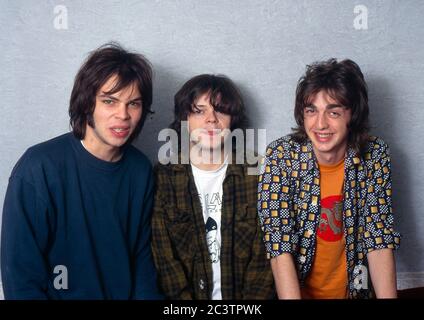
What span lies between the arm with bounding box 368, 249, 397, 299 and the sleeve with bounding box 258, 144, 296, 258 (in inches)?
10.8

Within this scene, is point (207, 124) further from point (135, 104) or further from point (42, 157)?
point (42, 157)

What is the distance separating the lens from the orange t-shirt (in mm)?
1438

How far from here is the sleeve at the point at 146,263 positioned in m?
1.40

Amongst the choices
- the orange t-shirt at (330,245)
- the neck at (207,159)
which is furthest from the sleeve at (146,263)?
the orange t-shirt at (330,245)

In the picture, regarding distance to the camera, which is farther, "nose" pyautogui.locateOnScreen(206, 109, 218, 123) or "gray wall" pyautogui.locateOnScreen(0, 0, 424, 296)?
"gray wall" pyautogui.locateOnScreen(0, 0, 424, 296)

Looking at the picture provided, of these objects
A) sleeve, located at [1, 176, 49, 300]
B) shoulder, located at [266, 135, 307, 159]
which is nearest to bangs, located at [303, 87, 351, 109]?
shoulder, located at [266, 135, 307, 159]

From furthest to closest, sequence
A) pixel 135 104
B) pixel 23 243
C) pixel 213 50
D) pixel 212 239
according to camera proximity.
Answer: pixel 213 50
pixel 212 239
pixel 135 104
pixel 23 243

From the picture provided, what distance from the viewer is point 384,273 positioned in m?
1.40

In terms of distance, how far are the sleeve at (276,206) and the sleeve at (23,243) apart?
64 cm

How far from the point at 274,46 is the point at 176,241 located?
0.77m

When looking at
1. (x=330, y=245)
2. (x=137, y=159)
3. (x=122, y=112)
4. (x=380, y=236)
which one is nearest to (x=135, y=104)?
(x=122, y=112)

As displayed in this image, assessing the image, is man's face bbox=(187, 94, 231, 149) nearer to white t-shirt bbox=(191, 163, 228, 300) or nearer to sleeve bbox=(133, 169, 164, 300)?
white t-shirt bbox=(191, 163, 228, 300)

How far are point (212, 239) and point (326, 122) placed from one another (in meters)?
0.52

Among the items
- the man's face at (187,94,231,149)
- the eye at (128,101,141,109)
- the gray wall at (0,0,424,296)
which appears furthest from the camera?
the gray wall at (0,0,424,296)
